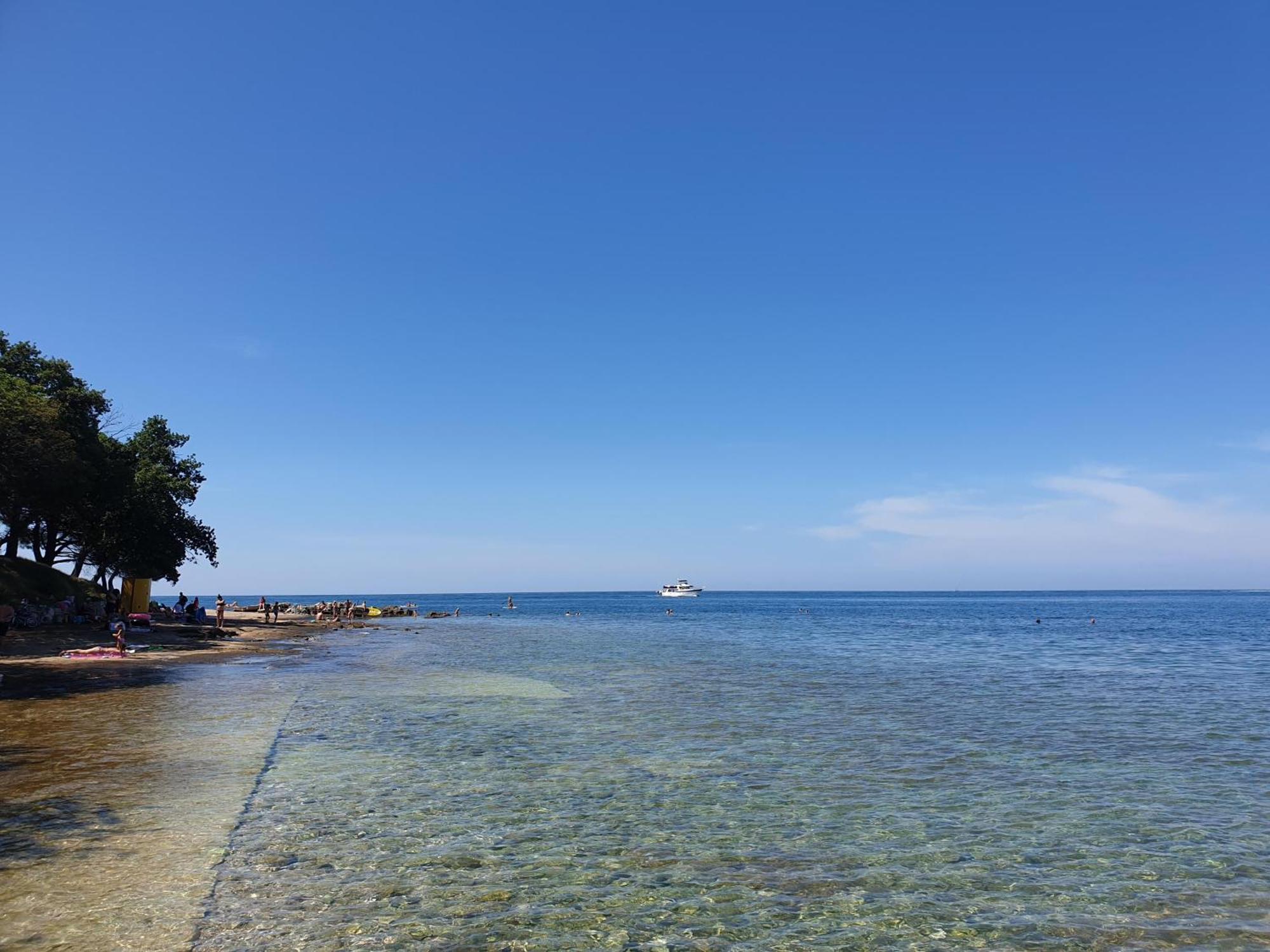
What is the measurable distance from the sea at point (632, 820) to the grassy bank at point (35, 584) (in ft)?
95.1

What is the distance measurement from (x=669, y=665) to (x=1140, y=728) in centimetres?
2196

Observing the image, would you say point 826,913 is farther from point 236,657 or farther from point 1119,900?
point 236,657

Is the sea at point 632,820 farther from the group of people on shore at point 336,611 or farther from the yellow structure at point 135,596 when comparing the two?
the group of people on shore at point 336,611

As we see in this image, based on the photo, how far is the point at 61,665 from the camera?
30109mm

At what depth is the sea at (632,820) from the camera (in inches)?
328

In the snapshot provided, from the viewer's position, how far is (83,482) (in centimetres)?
4078

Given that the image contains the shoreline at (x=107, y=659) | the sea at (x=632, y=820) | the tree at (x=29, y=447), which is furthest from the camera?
the tree at (x=29, y=447)

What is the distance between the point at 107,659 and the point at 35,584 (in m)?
27.5

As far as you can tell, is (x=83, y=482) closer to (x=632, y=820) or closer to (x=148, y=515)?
(x=148, y=515)

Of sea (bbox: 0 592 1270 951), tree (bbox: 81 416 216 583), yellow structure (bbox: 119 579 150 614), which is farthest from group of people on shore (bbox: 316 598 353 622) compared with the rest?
sea (bbox: 0 592 1270 951)

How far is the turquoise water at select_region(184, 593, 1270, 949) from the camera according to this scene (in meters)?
8.43

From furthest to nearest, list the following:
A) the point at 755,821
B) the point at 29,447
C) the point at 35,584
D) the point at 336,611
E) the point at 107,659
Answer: the point at 336,611 → the point at 35,584 → the point at 29,447 → the point at 107,659 → the point at 755,821

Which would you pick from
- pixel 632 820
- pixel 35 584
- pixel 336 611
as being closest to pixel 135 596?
pixel 35 584

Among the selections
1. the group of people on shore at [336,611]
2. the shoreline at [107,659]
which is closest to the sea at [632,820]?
the shoreline at [107,659]
